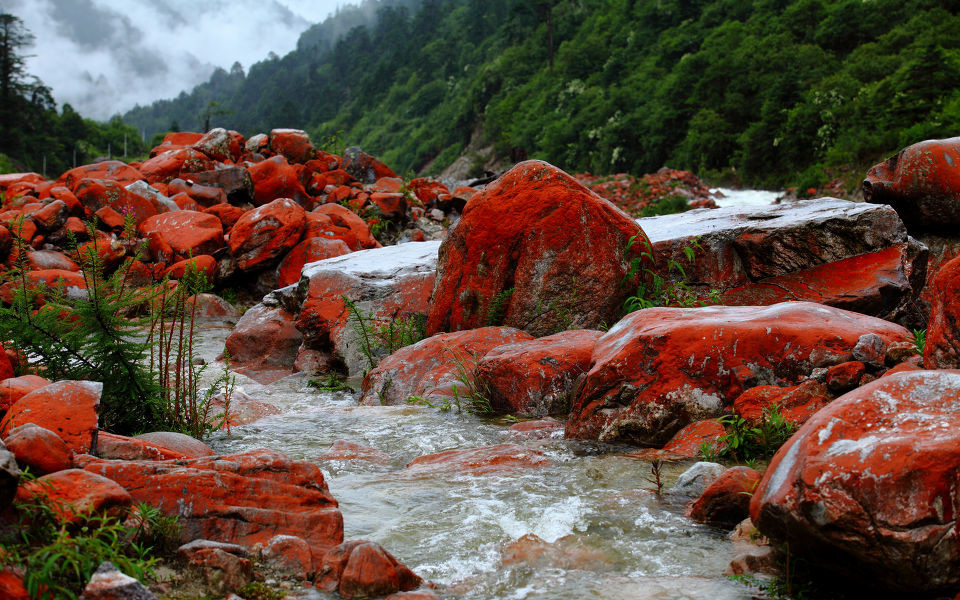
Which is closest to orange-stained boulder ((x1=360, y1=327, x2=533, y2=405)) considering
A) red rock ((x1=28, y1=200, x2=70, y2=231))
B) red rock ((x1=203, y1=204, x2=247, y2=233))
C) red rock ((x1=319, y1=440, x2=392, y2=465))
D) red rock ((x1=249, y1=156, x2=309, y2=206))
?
red rock ((x1=319, y1=440, x2=392, y2=465))

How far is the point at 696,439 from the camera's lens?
4.31 metres

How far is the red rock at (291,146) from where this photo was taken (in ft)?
60.3

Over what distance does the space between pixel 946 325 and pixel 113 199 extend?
13.6 m

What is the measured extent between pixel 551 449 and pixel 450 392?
1.63m

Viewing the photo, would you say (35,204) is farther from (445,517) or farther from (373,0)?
(373,0)

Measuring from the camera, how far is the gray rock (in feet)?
11.6

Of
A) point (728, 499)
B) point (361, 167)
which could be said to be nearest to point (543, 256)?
point (728, 499)

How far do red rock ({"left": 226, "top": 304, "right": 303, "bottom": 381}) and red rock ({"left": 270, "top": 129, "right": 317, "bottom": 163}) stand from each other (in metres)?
10.2

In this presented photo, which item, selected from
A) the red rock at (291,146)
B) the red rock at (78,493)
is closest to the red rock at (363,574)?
the red rock at (78,493)

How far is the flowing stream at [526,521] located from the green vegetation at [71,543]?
90 centimetres

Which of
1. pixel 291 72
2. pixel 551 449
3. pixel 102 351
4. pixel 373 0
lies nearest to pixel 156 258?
pixel 102 351

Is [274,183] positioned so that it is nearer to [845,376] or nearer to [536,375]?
[536,375]

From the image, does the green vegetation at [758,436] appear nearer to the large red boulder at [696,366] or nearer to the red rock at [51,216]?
the large red boulder at [696,366]

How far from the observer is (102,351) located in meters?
4.49
